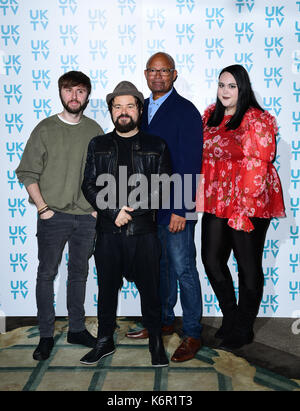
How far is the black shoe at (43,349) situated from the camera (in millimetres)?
2932

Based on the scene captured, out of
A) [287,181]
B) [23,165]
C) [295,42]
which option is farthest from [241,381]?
[295,42]

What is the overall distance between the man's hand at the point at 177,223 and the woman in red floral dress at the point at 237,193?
0.88ft

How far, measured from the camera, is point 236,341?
124 inches

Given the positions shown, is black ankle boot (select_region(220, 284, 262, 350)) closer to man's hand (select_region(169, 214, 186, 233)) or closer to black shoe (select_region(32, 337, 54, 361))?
man's hand (select_region(169, 214, 186, 233))

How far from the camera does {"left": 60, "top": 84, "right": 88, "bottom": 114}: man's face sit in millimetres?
2947

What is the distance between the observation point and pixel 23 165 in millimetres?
2986

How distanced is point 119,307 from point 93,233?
867mm

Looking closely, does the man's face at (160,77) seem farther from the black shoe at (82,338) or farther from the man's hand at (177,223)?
the black shoe at (82,338)

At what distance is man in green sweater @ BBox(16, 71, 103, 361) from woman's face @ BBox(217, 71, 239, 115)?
2.87ft

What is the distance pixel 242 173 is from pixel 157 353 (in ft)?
4.09

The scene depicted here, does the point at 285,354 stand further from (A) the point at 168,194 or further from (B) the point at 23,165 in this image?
(B) the point at 23,165

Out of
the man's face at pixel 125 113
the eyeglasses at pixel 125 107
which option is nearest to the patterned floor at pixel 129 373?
the man's face at pixel 125 113

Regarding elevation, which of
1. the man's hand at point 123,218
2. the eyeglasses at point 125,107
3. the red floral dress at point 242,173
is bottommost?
the man's hand at point 123,218

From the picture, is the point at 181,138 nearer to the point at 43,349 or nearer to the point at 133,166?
the point at 133,166
